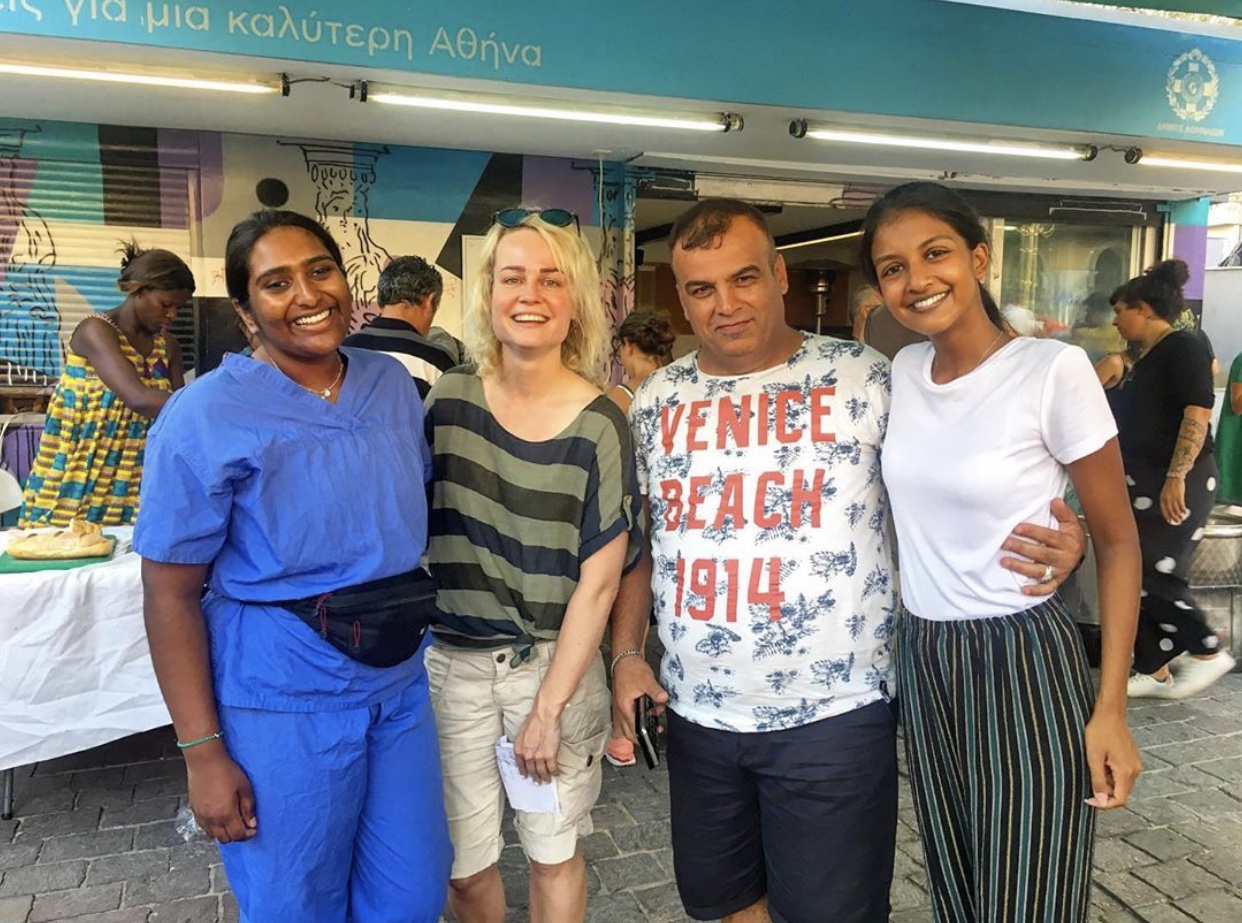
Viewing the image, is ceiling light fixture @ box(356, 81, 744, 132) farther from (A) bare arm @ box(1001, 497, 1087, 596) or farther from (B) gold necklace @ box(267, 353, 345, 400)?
(A) bare arm @ box(1001, 497, 1087, 596)

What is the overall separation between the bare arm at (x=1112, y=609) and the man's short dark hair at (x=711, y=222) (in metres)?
0.85

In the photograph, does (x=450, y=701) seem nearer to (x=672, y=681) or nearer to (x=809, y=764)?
(x=672, y=681)

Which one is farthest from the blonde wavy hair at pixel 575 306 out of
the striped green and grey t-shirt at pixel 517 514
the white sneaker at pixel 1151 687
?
the white sneaker at pixel 1151 687

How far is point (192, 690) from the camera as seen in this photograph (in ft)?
5.98

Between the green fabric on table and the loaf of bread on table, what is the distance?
14mm

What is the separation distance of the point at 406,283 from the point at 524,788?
2773mm

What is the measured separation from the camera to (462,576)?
218 centimetres

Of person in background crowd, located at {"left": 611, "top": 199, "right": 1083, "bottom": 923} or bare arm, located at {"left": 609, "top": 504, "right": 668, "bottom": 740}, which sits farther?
bare arm, located at {"left": 609, "top": 504, "right": 668, "bottom": 740}

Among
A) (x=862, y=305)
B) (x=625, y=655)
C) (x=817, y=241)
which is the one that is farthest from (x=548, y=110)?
(x=817, y=241)

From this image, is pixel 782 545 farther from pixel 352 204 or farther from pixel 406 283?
pixel 352 204

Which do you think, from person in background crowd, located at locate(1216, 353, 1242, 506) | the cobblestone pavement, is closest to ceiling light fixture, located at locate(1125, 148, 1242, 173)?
person in background crowd, located at locate(1216, 353, 1242, 506)

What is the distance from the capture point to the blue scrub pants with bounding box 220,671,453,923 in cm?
187

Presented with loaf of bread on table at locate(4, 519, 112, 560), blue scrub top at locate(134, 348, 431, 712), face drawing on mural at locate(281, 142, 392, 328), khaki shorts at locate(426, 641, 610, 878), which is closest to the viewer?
blue scrub top at locate(134, 348, 431, 712)

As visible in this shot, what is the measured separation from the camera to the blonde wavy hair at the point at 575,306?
219 cm
